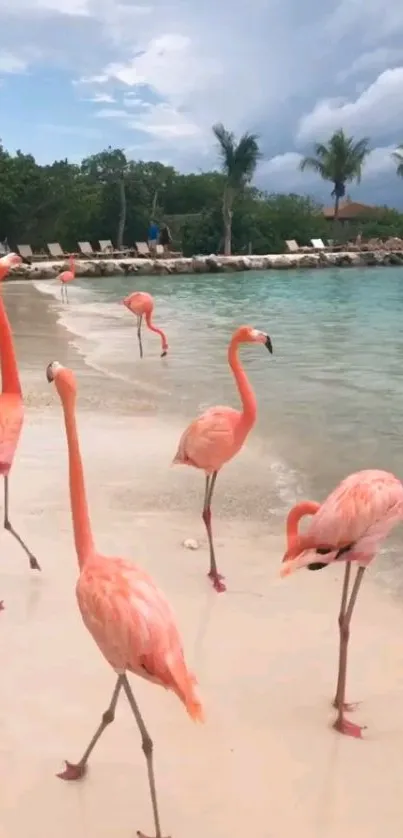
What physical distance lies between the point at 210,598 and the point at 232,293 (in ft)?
76.3

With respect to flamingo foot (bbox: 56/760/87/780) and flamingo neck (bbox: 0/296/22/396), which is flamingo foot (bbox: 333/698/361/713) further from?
flamingo neck (bbox: 0/296/22/396)

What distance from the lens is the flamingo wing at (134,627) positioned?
2.33m

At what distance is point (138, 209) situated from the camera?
163 ft

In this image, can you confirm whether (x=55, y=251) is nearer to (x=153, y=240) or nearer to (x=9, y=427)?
(x=153, y=240)

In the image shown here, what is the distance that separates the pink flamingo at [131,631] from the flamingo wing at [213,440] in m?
1.69

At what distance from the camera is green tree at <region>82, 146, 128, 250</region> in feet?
157

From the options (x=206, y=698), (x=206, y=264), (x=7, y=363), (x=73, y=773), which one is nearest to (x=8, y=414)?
(x=7, y=363)

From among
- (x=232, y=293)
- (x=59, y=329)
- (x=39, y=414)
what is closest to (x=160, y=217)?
(x=232, y=293)

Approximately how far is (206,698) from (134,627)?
86cm

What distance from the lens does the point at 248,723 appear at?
9.64 ft

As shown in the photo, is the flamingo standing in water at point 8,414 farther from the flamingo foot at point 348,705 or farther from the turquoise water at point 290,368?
the turquoise water at point 290,368

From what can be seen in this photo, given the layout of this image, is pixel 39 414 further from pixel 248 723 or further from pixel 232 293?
pixel 232 293

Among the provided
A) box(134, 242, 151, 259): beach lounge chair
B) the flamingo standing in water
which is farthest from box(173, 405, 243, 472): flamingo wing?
box(134, 242, 151, 259): beach lounge chair

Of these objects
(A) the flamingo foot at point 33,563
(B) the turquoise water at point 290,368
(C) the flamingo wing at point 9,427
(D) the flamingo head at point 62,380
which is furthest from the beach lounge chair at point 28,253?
(D) the flamingo head at point 62,380
